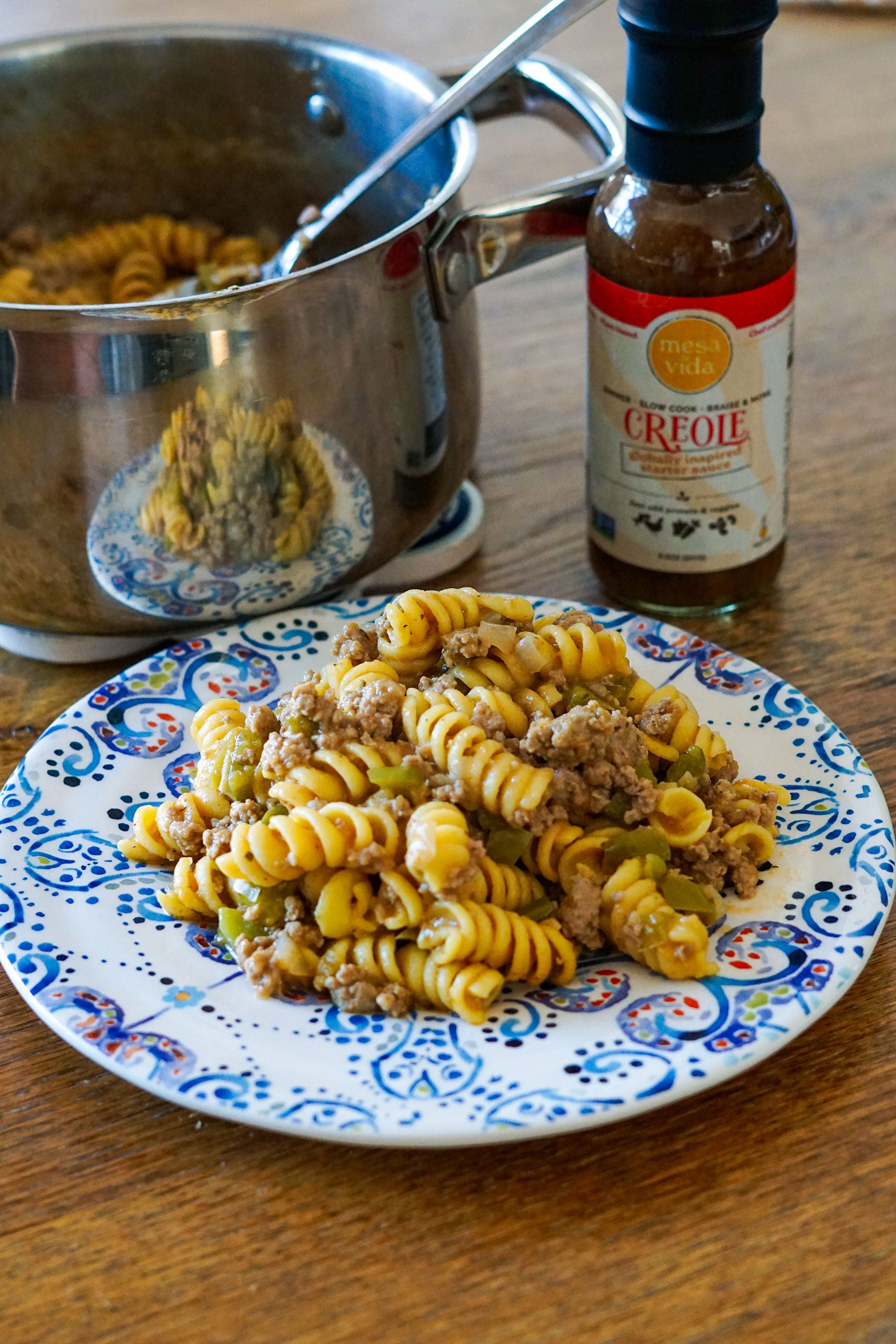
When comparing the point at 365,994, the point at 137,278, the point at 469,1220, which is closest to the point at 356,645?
the point at 365,994

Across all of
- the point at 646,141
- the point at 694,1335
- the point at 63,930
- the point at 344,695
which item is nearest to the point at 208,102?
the point at 646,141

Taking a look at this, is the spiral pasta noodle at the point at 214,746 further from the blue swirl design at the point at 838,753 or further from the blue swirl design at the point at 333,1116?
the blue swirl design at the point at 838,753

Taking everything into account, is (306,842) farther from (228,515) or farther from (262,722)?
(228,515)

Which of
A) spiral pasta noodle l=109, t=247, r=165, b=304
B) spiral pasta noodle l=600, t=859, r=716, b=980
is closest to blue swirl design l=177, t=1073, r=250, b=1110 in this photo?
spiral pasta noodle l=600, t=859, r=716, b=980

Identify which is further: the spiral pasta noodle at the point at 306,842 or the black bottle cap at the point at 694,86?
the black bottle cap at the point at 694,86

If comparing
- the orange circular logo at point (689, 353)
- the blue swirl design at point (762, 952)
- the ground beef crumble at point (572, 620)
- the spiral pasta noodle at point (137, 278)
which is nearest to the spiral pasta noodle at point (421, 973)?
the blue swirl design at point (762, 952)

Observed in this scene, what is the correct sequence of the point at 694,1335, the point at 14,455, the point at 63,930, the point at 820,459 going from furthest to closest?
the point at 820,459 < the point at 14,455 < the point at 63,930 < the point at 694,1335

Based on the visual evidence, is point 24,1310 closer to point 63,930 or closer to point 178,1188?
point 178,1188
